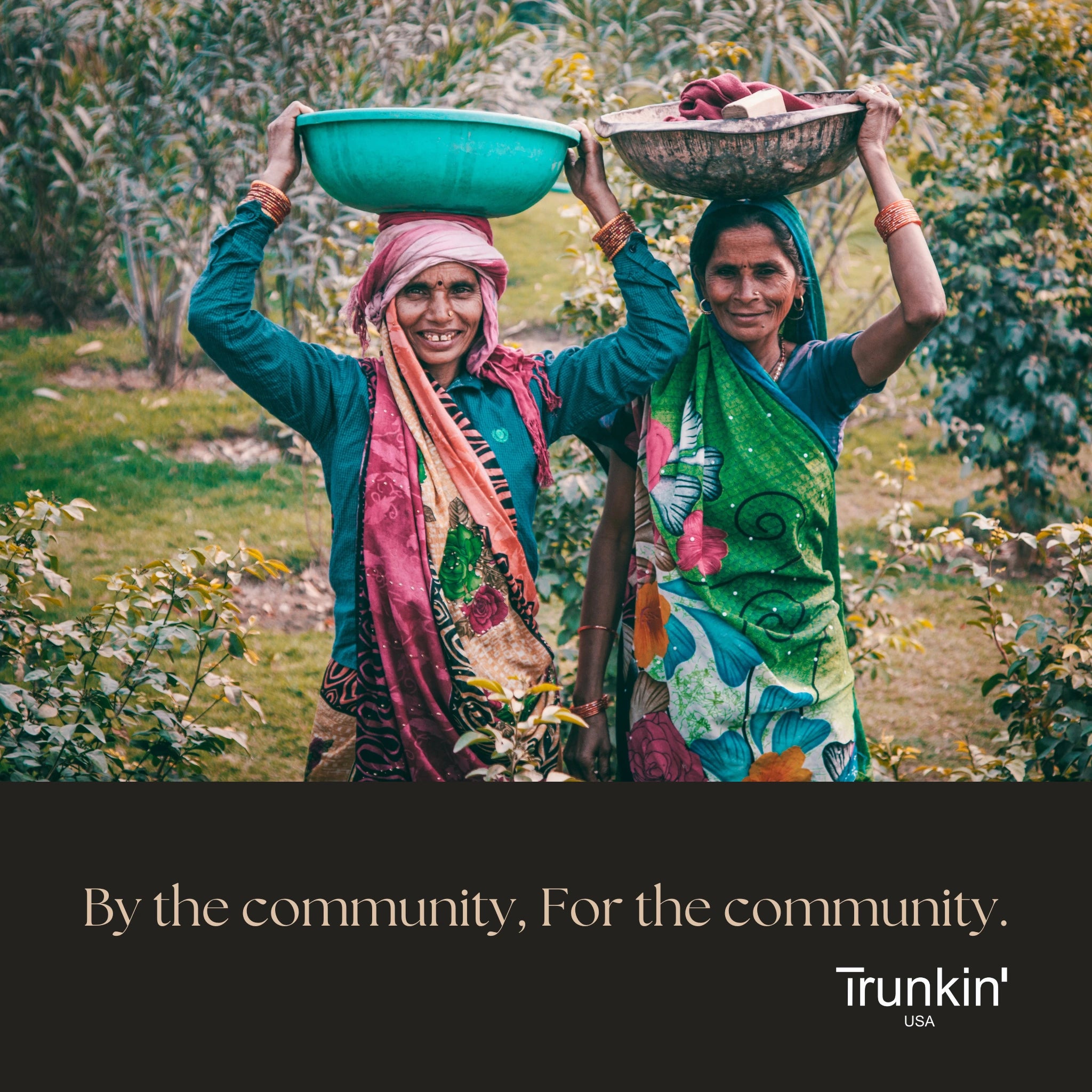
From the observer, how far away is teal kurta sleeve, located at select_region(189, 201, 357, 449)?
2059mm

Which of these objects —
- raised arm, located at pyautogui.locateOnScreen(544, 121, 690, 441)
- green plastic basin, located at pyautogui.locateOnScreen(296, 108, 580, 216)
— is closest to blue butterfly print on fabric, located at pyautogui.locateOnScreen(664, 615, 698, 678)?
raised arm, located at pyautogui.locateOnScreen(544, 121, 690, 441)

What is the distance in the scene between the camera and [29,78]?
243 inches

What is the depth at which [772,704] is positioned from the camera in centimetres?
229

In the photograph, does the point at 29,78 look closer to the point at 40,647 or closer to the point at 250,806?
the point at 40,647

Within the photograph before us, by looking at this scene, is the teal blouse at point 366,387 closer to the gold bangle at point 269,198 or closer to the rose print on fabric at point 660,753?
the gold bangle at point 269,198

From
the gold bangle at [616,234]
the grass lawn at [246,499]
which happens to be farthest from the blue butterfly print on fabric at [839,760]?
the grass lawn at [246,499]

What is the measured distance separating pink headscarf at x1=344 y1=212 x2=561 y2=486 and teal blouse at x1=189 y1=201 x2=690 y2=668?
2 cm

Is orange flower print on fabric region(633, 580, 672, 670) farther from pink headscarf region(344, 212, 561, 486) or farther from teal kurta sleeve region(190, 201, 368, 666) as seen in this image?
teal kurta sleeve region(190, 201, 368, 666)

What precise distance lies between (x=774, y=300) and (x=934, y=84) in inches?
186

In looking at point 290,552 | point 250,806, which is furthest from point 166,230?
point 250,806

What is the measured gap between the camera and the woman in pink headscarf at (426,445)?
2.18 metres

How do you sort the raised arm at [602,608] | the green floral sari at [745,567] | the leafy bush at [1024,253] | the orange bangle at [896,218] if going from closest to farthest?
the orange bangle at [896,218], the green floral sari at [745,567], the raised arm at [602,608], the leafy bush at [1024,253]

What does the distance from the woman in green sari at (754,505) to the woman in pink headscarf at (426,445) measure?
0.12m

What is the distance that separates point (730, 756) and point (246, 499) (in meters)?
3.72
